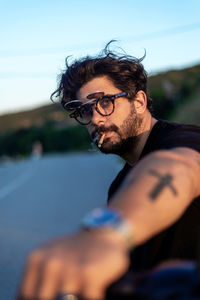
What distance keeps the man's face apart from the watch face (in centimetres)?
136

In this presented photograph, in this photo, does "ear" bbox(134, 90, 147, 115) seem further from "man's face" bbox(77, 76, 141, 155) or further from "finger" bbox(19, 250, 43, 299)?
"finger" bbox(19, 250, 43, 299)

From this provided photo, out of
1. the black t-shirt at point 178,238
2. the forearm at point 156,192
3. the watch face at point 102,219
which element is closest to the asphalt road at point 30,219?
the black t-shirt at point 178,238

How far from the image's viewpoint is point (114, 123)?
97.6 inches

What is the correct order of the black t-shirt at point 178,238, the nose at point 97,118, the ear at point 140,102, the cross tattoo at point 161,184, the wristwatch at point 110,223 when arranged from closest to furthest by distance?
the wristwatch at point 110,223 < the cross tattoo at point 161,184 < the black t-shirt at point 178,238 < the nose at point 97,118 < the ear at point 140,102

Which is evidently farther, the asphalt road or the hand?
the asphalt road

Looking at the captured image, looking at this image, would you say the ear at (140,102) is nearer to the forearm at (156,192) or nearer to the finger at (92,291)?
the forearm at (156,192)

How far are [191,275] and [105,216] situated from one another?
214 millimetres

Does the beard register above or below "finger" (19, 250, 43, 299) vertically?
below

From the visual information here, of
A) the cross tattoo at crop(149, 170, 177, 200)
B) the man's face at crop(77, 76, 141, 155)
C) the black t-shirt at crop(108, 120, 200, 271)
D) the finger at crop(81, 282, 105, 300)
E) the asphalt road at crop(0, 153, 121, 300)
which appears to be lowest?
the asphalt road at crop(0, 153, 121, 300)

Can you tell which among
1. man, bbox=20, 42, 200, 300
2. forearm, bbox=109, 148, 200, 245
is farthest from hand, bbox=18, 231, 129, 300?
forearm, bbox=109, 148, 200, 245

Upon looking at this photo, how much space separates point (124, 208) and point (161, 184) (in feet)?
0.51

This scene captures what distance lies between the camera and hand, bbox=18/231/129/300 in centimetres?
94

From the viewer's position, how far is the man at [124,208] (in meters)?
0.96

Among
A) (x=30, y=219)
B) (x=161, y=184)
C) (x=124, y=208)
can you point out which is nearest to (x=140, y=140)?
(x=161, y=184)
